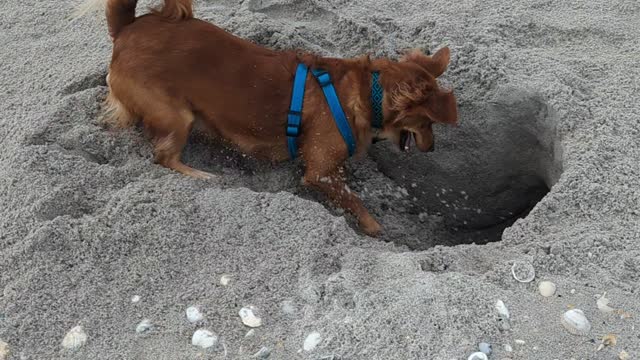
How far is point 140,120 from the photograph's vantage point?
319cm

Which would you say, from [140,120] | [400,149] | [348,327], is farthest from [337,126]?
[348,327]

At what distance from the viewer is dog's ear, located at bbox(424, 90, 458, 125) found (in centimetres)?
308

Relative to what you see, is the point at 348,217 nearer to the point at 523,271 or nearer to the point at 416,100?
the point at 416,100

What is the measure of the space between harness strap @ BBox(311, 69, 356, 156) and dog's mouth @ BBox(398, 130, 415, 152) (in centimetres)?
28

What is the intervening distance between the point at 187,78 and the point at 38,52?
1281 millimetres

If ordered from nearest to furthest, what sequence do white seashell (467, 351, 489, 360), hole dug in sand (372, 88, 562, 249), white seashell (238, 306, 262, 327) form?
white seashell (467, 351, 489, 360) < white seashell (238, 306, 262, 327) < hole dug in sand (372, 88, 562, 249)

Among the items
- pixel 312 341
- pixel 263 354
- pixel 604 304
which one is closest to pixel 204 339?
pixel 263 354

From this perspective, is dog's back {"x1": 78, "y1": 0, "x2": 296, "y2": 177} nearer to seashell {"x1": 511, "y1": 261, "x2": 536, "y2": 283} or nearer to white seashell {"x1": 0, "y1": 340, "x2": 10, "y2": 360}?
white seashell {"x1": 0, "y1": 340, "x2": 10, "y2": 360}

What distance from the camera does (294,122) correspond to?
324cm

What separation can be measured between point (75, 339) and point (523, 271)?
1.62 metres

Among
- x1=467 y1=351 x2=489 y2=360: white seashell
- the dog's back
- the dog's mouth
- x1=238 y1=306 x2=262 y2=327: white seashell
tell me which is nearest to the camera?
x1=467 y1=351 x2=489 y2=360: white seashell

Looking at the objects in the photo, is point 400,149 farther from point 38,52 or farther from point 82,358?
point 38,52

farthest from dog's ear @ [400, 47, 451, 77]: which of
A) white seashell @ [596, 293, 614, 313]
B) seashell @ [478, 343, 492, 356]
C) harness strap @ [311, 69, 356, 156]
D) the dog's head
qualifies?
seashell @ [478, 343, 492, 356]

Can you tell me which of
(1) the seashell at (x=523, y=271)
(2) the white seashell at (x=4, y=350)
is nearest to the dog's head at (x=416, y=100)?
(1) the seashell at (x=523, y=271)
